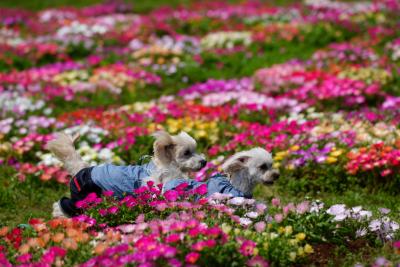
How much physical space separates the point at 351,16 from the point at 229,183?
37.6 feet

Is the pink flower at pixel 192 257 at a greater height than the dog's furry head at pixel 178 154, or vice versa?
the pink flower at pixel 192 257

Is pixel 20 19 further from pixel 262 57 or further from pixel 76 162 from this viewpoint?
pixel 76 162

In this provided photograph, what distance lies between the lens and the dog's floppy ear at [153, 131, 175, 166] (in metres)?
5.77

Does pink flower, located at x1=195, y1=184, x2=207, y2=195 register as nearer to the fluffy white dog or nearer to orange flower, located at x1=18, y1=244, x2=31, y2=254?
the fluffy white dog

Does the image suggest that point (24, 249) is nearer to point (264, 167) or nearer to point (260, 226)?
point (260, 226)

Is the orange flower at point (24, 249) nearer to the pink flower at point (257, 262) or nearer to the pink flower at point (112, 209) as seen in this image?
the pink flower at point (112, 209)

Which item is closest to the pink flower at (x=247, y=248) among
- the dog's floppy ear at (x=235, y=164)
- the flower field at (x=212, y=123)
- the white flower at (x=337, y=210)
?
the flower field at (x=212, y=123)

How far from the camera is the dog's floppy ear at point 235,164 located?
571cm

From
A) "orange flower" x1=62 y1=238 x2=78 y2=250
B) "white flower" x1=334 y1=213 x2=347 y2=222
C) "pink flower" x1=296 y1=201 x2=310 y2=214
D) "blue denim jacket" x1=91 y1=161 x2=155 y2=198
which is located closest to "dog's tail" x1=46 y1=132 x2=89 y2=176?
"blue denim jacket" x1=91 y1=161 x2=155 y2=198

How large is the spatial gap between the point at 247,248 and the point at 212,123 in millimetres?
4465

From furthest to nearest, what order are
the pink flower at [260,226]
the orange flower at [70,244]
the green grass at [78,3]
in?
the green grass at [78,3], the pink flower at [260,226], the orange flower at [70,244]

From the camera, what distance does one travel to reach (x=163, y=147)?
19.2 ft

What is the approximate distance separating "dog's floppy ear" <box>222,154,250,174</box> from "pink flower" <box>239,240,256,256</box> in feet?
4.59

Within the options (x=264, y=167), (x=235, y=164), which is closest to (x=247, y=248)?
(x=235, y=164)
